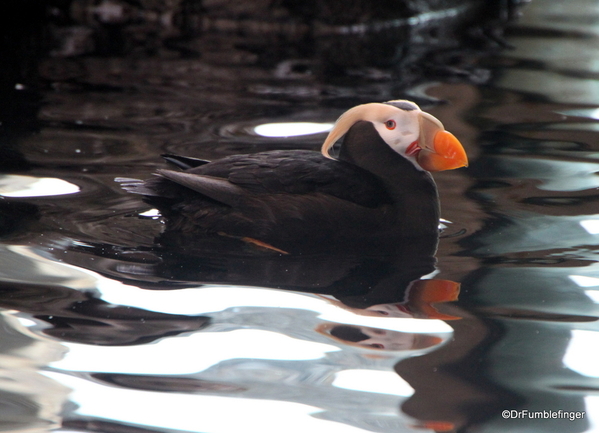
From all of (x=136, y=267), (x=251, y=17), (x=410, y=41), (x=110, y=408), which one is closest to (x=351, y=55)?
(x=410, y=41)

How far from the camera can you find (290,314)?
248cm

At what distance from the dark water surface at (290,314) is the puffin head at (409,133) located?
350mm

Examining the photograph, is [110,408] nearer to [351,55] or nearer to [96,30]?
[351,55]

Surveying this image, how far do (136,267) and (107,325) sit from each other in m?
0.41

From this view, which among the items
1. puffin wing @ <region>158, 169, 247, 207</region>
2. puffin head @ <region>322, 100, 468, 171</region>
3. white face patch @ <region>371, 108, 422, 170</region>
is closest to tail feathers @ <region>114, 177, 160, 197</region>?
puffin wing @ <region>158, 169, 247, 207</region>

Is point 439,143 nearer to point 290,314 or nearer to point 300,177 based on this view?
point 300,177

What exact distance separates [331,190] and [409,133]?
1.31ft

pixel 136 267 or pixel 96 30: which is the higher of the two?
pixel 96 30

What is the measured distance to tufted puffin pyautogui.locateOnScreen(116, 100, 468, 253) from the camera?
2.81m

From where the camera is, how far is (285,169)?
2.88 metres
